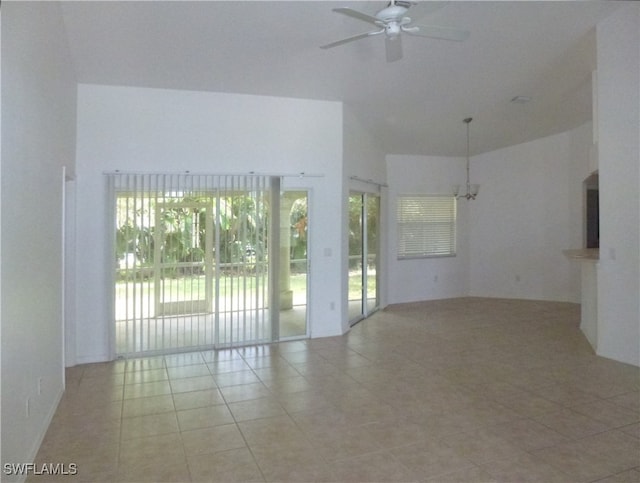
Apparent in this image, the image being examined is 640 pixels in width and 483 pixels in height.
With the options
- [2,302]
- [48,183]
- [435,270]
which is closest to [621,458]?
[2,302]

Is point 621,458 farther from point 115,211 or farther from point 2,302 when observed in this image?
point 115,211

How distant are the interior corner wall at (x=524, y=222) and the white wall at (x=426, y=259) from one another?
0.92 feet

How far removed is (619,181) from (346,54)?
3.07 metres

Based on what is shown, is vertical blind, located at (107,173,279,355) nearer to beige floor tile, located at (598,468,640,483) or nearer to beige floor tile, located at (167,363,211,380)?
beige floor tile, located at (167,363,211,380)

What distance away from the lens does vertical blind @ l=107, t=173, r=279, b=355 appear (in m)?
4.94

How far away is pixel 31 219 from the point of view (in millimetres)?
2828

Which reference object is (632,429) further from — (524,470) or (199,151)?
(199,151)

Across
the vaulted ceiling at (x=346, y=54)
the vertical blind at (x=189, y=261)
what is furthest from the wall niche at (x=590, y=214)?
the vertical blind at (x=189, y=261)

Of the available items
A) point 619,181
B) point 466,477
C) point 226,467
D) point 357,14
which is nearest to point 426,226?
point 619,181

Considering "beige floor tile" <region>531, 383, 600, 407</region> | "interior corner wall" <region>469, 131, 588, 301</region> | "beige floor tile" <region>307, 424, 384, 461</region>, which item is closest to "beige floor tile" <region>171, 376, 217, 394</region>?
"beige floor tile" <region>307, 424, 384, 461</region>

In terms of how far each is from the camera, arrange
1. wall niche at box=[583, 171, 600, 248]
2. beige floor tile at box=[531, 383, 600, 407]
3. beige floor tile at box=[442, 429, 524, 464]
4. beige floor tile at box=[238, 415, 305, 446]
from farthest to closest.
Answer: wall niche at box=[583, 171, 600, 248], beige floor tile at box=[531, 383, 600, 407], beige floor tile at box=[238, 415, 305, 446], beige floor tile at box=[442, 429, 524, 464]

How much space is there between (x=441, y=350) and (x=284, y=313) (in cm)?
200

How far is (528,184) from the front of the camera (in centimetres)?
847

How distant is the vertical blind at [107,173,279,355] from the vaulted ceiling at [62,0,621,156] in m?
1.18
